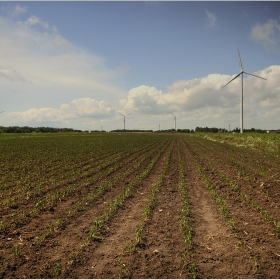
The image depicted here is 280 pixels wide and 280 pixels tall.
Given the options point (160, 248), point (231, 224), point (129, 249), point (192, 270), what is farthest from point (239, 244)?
point (129, 249)

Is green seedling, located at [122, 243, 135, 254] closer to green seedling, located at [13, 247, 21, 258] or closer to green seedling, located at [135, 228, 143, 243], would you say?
green seedling, located at [135, 228, 143, 243]

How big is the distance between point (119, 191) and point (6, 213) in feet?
18.1

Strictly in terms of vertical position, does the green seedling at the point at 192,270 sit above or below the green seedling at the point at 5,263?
above

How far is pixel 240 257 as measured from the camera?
679cm

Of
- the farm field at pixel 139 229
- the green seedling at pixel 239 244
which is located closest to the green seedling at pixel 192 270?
the farm field at pixel 139 229

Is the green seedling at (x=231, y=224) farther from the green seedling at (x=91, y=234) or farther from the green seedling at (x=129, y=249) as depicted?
the green seedling at (x=91, y=234)

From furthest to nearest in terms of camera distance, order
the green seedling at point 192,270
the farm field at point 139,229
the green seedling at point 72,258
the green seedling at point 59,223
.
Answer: the green seedling at point 59,223
the green seedling at point 72,258
the farm field at point 139,229
the green seedling at point 192,270

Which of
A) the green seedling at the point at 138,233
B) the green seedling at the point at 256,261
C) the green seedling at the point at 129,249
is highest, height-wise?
the green seedling at the point at 138,233

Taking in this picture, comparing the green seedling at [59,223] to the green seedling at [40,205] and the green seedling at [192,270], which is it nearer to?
the green seedling at [40,205]

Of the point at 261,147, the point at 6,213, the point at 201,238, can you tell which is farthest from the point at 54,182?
the point at 261,147

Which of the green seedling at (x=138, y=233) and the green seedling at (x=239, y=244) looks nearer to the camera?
the green seedling at (x=239, y=244)

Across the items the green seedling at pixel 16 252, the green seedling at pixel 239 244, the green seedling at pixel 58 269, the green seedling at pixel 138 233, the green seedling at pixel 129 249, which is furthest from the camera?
the green seedling at pixel 138 233

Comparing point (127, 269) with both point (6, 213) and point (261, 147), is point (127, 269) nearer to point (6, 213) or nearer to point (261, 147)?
point (6, 213)

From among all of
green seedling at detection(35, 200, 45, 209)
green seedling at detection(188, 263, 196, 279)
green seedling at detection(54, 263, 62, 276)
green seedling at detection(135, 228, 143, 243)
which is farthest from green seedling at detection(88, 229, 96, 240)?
green seedling at detection(35, 200, 45, 209)
